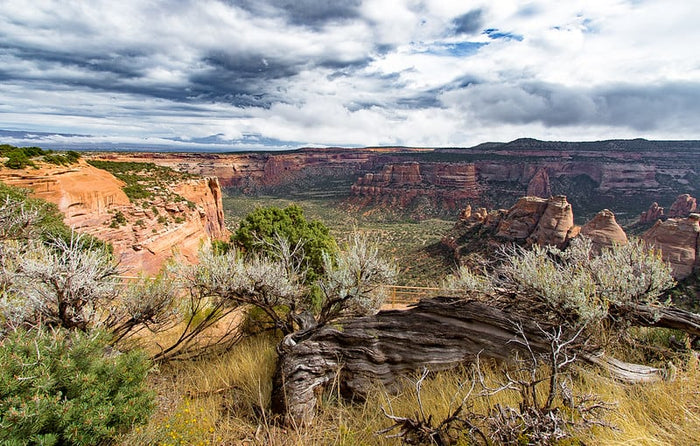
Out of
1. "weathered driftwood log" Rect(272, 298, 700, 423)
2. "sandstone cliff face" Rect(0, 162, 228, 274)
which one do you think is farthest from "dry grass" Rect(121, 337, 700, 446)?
"sandstone cliff face" Rect(0, 162, 228, 274)

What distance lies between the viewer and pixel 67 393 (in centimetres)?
266

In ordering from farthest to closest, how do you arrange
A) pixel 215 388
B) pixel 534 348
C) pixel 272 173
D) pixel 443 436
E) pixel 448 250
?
pixel 272 173 < pixel 448 250 < pixel 215 388 < pixel 534 348 < pixel 443 436

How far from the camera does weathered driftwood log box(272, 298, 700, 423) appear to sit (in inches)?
152

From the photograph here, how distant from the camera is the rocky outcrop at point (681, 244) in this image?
88.8 feet

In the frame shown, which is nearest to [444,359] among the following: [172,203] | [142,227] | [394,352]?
[394,352]

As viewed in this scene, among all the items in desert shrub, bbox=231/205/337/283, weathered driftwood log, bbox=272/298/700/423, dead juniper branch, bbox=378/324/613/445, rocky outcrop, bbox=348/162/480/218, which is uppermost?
dead juniper branch, bbox=378/324/613/445

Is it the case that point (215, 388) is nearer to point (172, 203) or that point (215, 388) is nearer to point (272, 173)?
point (172, 203)

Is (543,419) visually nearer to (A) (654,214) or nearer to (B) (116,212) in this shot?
(B) (116,212)

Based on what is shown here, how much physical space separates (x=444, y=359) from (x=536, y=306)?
58.4 inches

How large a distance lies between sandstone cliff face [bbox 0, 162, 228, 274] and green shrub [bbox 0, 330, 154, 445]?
12.3 metres

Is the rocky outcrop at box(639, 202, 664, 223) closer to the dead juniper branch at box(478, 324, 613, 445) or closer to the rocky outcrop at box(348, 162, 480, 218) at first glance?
the rocky outcrop at box(348, 162, 480, 218)

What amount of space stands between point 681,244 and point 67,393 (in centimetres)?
4033

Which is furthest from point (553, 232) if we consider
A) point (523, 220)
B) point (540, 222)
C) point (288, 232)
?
point (288, 232)

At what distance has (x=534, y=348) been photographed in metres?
3.97
